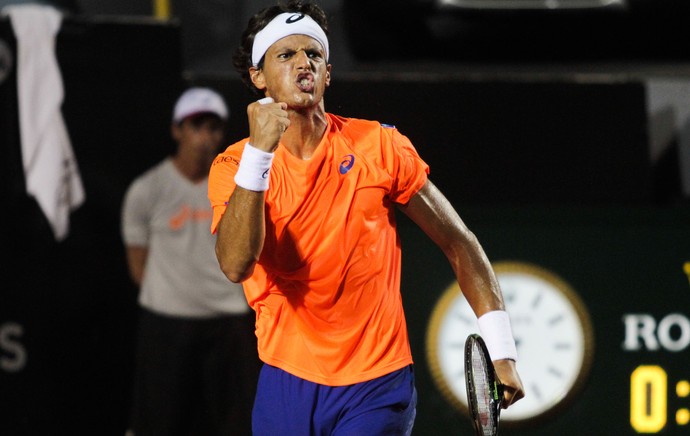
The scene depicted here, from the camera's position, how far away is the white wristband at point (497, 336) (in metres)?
3.25

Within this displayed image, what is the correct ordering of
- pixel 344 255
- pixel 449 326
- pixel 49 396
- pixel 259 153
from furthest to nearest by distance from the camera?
1. pixel 49 396
2. pixel 449 326
3. pixel 344 255
4. pixel 259 153

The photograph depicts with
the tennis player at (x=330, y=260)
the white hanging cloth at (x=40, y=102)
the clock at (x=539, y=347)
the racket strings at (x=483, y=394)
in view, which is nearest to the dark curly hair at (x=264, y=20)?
the tennis player at (x=330, y=260)

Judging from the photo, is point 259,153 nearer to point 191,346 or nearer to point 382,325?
point 382,325

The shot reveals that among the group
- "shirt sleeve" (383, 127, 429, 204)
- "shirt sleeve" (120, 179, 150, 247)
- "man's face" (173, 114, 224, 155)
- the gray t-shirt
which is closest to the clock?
the gray t-shirt

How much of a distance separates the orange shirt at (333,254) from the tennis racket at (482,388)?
183 mm

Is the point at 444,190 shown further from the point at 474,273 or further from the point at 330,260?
the point at 330,260

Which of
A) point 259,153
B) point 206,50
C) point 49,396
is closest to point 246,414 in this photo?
point 49,396

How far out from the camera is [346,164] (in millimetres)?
3170

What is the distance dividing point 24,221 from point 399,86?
6.17 feet

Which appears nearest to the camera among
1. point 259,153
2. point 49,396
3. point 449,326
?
point 259,153

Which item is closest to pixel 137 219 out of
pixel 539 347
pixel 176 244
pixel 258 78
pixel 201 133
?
pixel 176 244

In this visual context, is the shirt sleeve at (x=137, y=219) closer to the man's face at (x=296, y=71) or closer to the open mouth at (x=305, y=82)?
the man's face at (x=296, y=71)

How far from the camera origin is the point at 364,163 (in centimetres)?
318

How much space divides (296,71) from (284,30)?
128 millimetres
